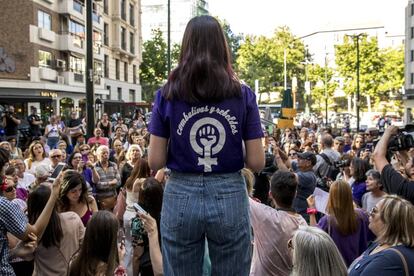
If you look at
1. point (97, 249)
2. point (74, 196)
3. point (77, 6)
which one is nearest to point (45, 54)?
point (77, 6)

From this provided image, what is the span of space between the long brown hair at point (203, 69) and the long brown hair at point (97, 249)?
4.40 ft

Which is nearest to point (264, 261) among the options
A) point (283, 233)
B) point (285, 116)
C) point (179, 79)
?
point (283, 233)

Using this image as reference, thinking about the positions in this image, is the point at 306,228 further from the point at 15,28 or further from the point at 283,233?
the point at 15,28

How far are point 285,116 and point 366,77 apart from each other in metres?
33.7

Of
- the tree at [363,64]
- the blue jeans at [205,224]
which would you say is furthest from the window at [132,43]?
the blue jeans at [205,224]

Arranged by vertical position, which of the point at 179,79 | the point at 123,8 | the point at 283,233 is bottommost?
the point at 283,233

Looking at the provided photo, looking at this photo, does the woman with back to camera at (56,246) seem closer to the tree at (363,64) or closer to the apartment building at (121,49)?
the apartment building at (121,49)

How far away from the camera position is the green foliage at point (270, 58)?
6078cm

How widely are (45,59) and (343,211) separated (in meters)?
33.4

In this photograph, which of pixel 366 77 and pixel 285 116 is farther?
pixel 366 77

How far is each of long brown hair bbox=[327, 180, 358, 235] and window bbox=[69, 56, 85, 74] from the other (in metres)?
36.3

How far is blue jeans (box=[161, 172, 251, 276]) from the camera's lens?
7.93ft

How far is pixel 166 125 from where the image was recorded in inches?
101

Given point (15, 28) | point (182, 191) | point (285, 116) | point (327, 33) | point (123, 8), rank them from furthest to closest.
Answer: point (327, 33)
point (123, 8)
point (15, 28)
point (285, 116)
point (182, 191)
